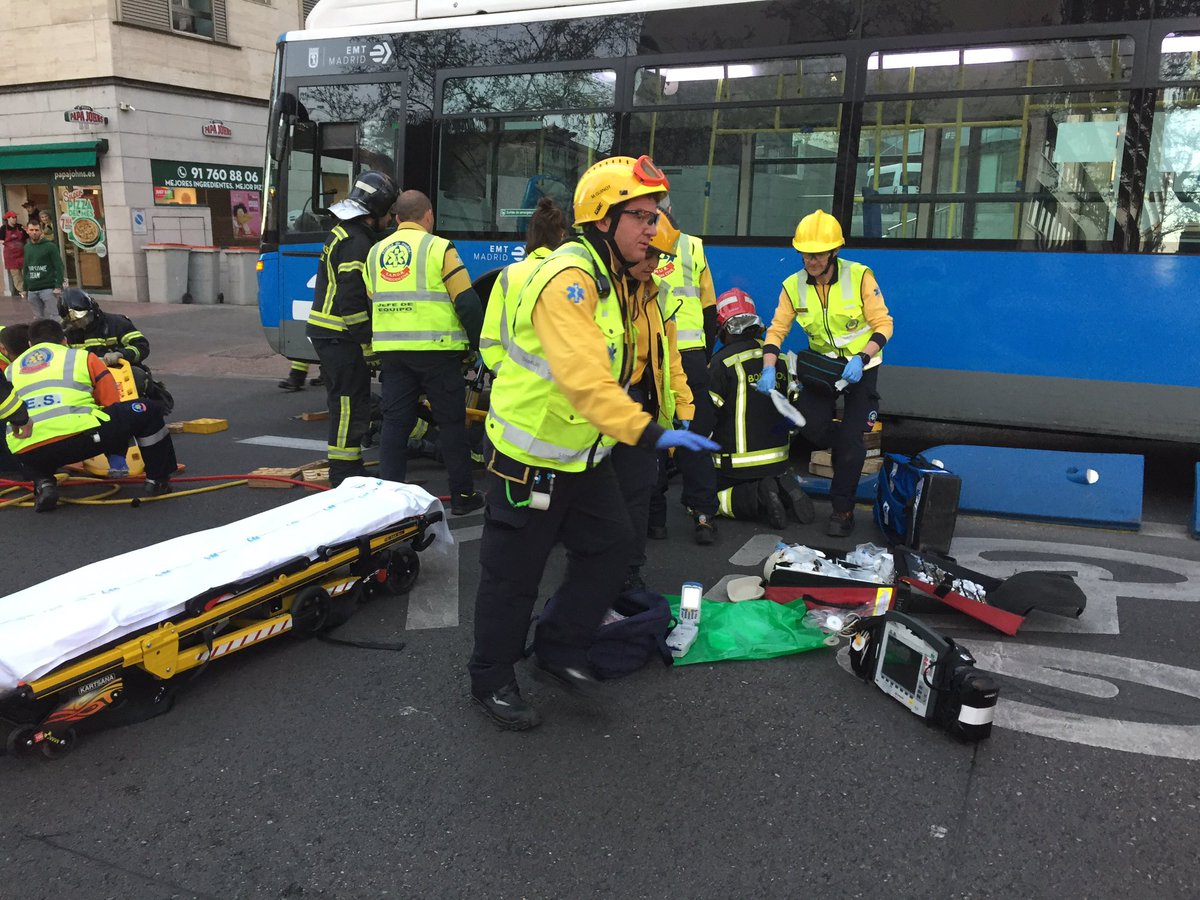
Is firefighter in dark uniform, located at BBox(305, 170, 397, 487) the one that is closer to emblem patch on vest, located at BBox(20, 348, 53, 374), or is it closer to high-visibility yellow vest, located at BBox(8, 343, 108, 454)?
high-visibility yellow vest, located at BBox(8, 343, 108, 454)

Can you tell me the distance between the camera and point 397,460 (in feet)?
18.4

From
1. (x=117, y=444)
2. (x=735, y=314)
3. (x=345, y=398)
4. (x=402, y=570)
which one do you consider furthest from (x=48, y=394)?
(x=735, y=314)

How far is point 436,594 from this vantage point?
14.8 feet

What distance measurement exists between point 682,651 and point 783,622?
1.69ft

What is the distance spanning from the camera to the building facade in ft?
64.1

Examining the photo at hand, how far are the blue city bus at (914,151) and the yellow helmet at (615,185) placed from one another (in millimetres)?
4193

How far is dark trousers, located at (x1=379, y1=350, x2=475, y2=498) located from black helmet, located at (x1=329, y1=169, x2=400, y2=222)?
3.24 feet

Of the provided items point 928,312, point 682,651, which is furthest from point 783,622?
point 928,312

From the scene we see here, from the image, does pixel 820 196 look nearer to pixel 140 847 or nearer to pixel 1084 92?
pixel 1084 92

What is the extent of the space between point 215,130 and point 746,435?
763 inches

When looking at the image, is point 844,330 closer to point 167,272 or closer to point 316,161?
point 316,161

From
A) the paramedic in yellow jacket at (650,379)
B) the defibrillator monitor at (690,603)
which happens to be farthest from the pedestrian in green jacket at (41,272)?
the defibrillator monitor at (690,603)

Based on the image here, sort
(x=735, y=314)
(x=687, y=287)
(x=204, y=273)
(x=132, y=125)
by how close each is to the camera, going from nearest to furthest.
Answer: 1. (x=687, y=287)
2. (x=735, y=314)
3. (x=204, y=273)
4. (x=132, y=125)

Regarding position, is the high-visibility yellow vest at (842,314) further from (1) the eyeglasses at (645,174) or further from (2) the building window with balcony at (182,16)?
(2) the building window with balcony at (182,16)
